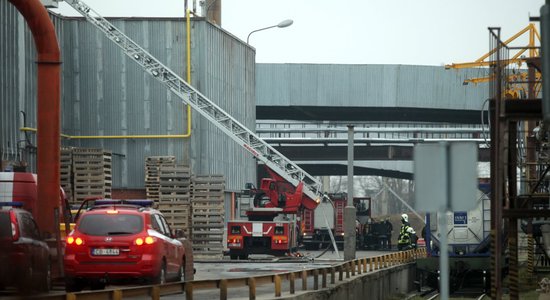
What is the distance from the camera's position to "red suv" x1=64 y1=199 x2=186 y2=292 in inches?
831

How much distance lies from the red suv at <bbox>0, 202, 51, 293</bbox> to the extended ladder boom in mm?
27535

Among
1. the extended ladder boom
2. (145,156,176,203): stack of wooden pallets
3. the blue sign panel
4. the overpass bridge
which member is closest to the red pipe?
the blue sign panel

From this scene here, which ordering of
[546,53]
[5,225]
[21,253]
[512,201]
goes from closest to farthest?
[546,53] → [5,225] → [21,253] → [512,201]

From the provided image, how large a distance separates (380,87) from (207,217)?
24.6 m

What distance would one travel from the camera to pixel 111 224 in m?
21.5

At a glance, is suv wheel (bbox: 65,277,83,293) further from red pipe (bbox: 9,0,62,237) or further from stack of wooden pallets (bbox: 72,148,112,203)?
stack of wooden pallets (bbox: 72,148,112,203)

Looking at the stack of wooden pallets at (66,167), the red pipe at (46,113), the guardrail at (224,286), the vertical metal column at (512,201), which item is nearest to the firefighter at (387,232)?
the stack of wooden pallets at (66,167)

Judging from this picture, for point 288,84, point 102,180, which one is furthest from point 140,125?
point 288,84

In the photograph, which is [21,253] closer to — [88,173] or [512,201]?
[512,201]

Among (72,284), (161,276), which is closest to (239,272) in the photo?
(161,276)

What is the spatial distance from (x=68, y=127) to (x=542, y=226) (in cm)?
2354

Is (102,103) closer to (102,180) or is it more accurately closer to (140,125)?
(140,125)

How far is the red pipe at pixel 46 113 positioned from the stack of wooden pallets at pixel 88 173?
63.3ft

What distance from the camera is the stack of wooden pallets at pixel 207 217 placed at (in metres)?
44.6
